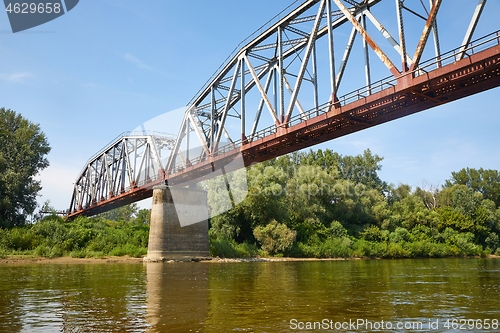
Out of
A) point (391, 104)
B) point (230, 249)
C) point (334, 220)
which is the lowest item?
point (230, 249)

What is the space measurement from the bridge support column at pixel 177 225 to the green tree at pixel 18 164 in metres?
26.8

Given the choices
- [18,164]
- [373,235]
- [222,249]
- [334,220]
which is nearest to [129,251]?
[222,249]

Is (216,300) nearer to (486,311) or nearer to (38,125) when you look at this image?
(486,311)

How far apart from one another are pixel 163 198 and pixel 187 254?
664 centimetres

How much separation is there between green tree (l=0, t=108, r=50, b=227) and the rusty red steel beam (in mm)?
39814

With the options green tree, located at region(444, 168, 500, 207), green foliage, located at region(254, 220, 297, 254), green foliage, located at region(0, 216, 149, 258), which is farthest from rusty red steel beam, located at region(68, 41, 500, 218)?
green tree, located at region(444, 168, 500, 207)

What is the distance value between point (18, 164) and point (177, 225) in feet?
115

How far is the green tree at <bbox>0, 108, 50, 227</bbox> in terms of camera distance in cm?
5941

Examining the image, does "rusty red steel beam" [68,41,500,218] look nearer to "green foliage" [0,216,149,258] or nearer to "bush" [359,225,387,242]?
"green foliage" [0,216,149,258]

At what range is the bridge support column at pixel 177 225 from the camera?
43.8 metres

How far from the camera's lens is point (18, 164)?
6481 centimetres

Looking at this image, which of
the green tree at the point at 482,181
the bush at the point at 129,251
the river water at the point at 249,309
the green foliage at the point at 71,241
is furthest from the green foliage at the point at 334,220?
the river water at the point at 249,309

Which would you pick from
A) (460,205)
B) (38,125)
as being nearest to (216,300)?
(38,125)

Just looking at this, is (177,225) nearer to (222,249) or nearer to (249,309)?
(222,249)
